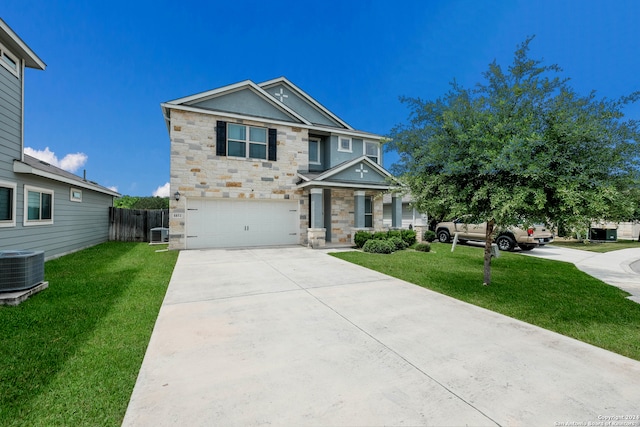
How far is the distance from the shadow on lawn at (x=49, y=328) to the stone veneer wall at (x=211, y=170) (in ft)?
17.1

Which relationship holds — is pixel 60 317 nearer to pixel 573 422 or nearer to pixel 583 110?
pixel 573 422

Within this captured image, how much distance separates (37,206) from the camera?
855cm

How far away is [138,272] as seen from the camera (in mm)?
7129

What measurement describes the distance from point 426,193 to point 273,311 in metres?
3.96

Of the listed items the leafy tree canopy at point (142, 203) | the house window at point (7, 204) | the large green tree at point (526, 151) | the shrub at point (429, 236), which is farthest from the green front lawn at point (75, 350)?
the leafy tree canopy at point (142, 203)

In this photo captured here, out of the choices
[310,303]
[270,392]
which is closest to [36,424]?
[270,392]

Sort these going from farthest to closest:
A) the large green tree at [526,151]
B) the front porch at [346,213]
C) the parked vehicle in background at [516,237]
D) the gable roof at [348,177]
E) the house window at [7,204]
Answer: the front porch at [346,213]
the parked vehicle in background at [516,237]
the gable roof at [348,177]
the house window at [7,204]
the large green tree at [526,151]

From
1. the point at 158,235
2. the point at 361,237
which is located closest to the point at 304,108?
the point at 361,237

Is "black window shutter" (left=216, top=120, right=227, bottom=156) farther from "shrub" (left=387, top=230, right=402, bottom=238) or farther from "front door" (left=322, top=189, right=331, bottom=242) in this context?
"shrub" (left=387, top=230, right=402, bottom=238)

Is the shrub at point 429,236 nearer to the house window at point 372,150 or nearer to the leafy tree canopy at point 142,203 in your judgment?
the house window at point 372,150

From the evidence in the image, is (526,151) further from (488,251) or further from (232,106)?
(232,106)

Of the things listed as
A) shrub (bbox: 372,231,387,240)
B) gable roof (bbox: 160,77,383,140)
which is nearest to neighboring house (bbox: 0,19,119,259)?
gable roof (bbox: 160,77,383,140)

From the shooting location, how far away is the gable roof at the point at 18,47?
690 centimetres

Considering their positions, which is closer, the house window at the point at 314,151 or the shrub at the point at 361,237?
the shrub at the point at 361,237
